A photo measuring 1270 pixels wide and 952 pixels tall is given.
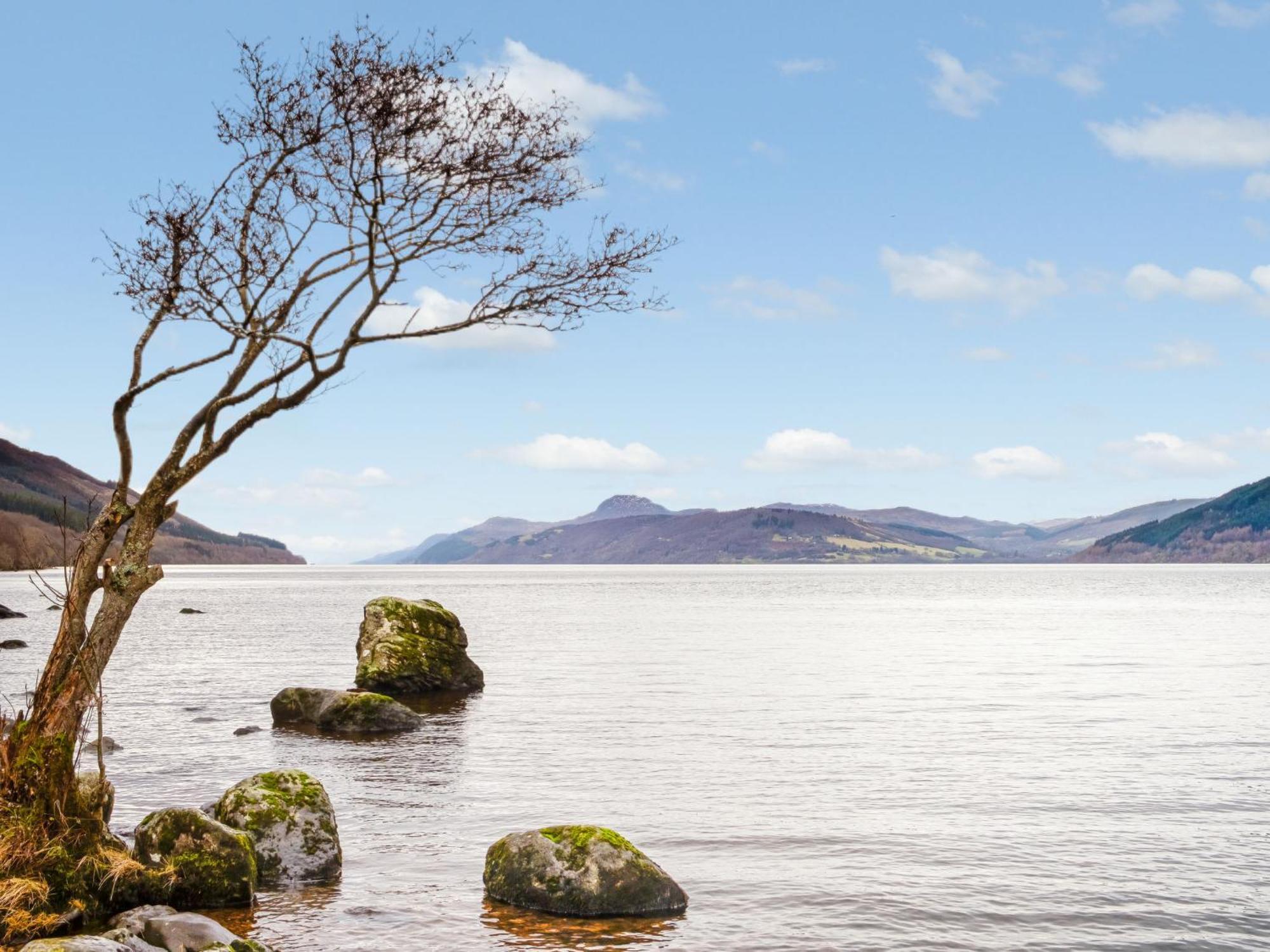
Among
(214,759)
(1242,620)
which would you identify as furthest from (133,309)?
(1242,620)

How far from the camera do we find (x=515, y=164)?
1830cm

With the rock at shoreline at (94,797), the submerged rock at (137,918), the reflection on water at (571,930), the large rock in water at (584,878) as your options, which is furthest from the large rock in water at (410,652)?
the submerged rock at (137,918)

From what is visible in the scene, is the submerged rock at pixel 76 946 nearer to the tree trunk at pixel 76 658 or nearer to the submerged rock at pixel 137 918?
the submerged rock at pixel 137 918

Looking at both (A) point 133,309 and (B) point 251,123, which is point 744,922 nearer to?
(A) point 133,309

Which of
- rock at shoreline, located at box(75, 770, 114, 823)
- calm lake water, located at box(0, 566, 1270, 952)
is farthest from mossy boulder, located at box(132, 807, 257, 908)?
rock at shoreline, located at box(75, 770, 114, 823)

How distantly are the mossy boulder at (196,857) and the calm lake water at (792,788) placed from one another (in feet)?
2.11

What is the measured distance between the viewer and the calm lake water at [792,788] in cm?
1653

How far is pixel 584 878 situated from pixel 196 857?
19.5 ft

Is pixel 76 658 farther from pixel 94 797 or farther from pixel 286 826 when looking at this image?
pixel 286 826

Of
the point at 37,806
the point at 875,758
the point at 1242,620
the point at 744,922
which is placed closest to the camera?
the point at 37,806

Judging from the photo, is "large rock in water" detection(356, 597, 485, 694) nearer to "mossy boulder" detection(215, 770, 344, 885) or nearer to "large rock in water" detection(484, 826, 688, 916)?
"mossy boulder" detection(215, 770, 344, 885)

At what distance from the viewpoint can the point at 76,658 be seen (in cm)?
1609

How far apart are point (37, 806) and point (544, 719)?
80.0 feet

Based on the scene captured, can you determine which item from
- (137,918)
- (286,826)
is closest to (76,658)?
A: (137,918)
